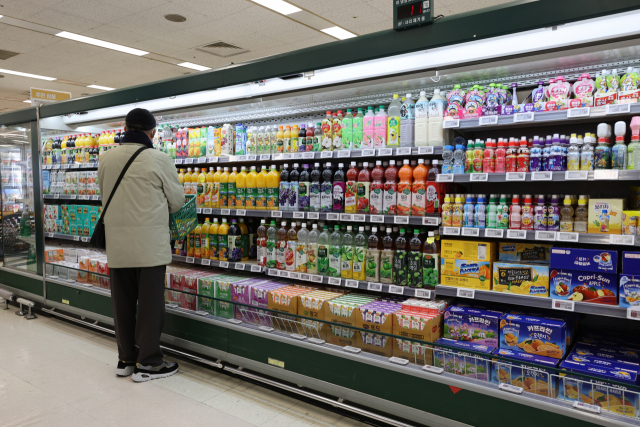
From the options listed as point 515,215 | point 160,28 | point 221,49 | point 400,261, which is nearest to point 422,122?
point 515,215

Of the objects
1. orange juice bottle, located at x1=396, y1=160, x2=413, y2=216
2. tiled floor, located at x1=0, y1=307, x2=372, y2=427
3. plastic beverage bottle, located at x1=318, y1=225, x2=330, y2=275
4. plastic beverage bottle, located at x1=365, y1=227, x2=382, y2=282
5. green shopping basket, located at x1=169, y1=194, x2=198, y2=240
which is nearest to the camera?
tiled floor, located at x1=0, y1=307, x2=372, y2=427

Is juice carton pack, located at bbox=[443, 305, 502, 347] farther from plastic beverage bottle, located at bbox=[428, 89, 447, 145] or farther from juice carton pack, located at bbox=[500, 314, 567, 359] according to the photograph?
plastic beverage bottle, located at bbox=[428, 89, 447, 145]

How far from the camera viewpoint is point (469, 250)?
2.68 m

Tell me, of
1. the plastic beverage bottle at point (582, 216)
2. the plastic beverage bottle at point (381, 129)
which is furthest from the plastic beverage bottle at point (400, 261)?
the plastic beverage bottle at point (582, 216)

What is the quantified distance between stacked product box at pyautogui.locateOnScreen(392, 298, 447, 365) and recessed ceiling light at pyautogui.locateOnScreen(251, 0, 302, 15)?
5.23m

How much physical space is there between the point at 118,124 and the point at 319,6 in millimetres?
3395

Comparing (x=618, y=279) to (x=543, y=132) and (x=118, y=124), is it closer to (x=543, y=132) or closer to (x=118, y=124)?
(x=543, y=132)

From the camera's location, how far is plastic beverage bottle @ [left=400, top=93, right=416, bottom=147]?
293 cm

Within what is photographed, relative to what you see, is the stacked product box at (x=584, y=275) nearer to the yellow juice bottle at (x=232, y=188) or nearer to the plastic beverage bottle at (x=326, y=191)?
the plastic beverage bottle at (x=326, y=191)

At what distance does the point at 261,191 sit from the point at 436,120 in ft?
5.21

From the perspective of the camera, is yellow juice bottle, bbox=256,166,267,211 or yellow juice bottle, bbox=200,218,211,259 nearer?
yellow juice bottle, bbox=256,166,267,211

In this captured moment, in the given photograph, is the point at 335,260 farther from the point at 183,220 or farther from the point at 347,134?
the point at 183,220

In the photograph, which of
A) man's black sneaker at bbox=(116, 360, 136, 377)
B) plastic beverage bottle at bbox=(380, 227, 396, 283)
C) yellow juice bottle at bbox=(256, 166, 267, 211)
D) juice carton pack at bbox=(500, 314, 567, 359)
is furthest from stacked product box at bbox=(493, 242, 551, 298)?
man's black sneaker at bbox=(116, 360, 136, 377)

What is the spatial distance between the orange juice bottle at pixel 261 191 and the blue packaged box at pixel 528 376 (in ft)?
7.05
